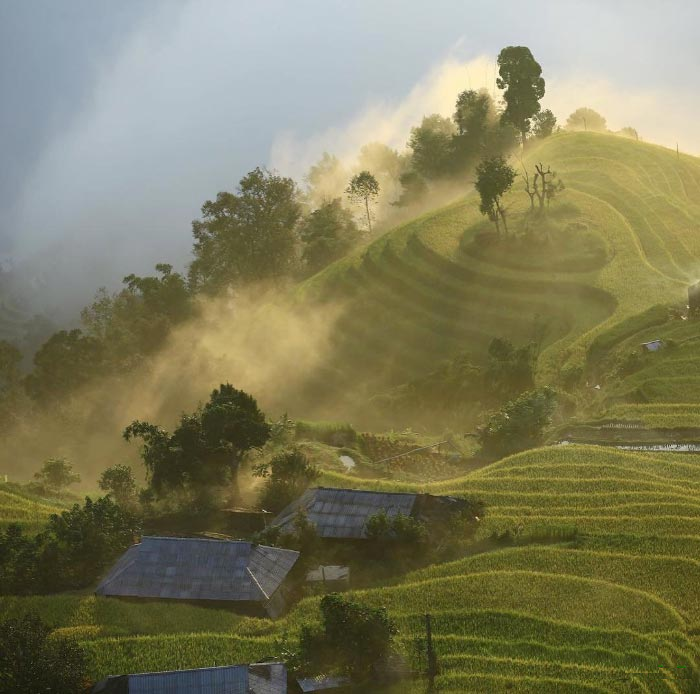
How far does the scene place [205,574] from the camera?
3606 cm

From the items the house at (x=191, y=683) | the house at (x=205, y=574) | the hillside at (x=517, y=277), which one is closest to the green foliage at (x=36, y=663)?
the house at (x=191, y=683)

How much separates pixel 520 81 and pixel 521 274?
2868 cm

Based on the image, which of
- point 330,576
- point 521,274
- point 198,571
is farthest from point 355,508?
point 521,274

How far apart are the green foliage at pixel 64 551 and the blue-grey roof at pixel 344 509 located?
24.2 feet

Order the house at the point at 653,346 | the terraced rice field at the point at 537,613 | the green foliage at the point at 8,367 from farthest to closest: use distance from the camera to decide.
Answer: the green foliage at the point at 8,367, the house at the point at 653,346, the terraced rice field at the point at 537,613

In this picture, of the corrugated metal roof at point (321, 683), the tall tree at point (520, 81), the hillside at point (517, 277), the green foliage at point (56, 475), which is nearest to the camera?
the corrugated metal roof at point (321, 683)

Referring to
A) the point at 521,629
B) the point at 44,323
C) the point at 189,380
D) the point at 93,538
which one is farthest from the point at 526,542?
the point at 44,323

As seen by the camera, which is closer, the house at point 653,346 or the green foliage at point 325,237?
the house at point 653,346

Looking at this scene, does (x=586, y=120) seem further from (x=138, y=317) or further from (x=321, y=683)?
(x=321, y=683)

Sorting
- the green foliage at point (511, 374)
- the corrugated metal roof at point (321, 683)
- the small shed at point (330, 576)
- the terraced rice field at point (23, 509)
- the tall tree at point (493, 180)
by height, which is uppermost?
the tall tree at point (493, 180)

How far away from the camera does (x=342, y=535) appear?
39.4 meters

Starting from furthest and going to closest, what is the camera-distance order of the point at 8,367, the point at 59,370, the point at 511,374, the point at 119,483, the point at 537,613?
the point at 8,367, the point at 59,370, the point at 511,374, the point at 119,483, the point at 537,613

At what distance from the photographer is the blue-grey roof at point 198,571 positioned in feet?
116

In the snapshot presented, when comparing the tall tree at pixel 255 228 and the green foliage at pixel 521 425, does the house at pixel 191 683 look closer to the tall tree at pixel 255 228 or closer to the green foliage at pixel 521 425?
the green foliage at pixel 521 425
